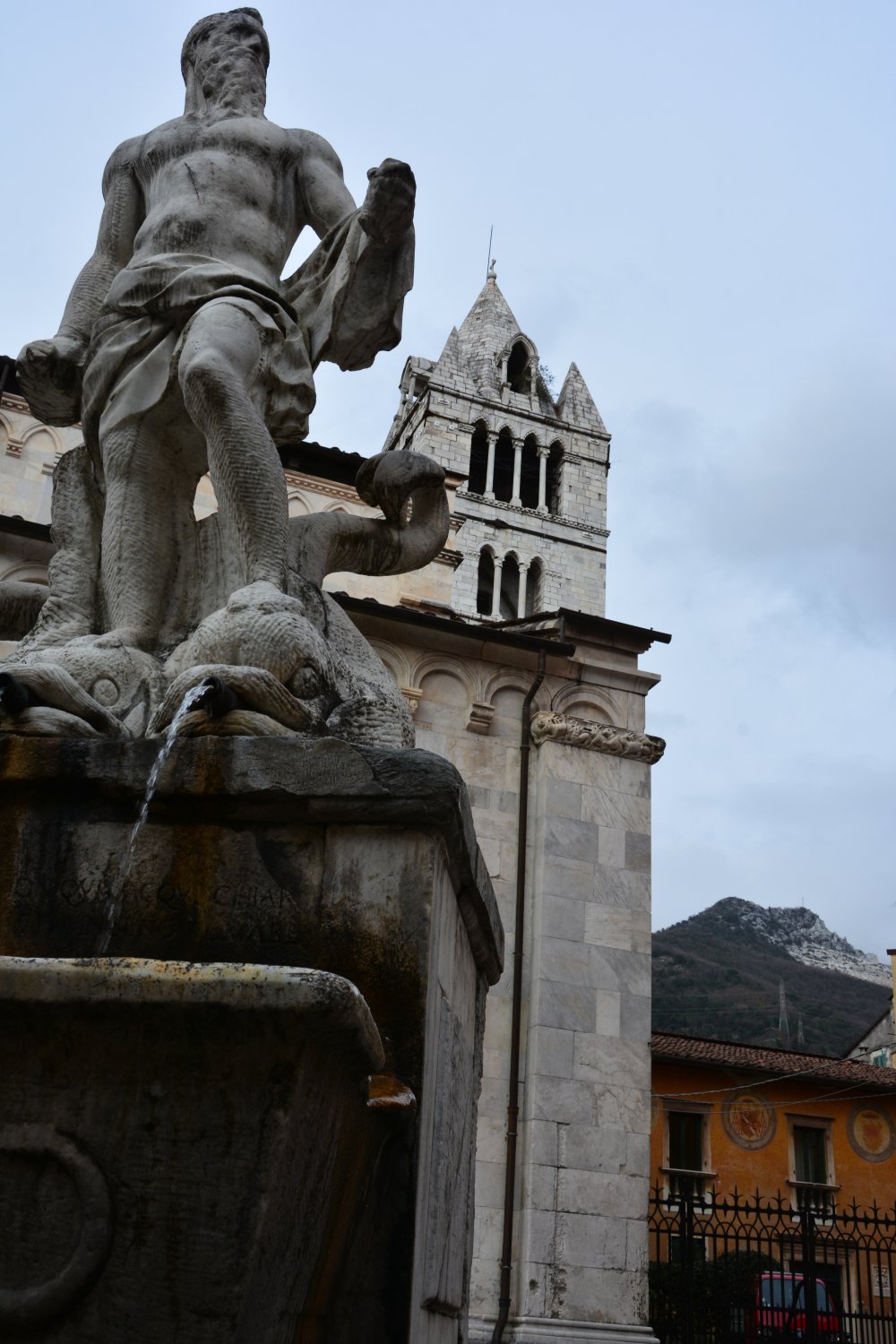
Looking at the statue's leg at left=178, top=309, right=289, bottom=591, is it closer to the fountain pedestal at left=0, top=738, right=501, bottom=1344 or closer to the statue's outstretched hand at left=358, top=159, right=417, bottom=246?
the statue's outstretched hand at left=358, top=159, right=417, bottom=246

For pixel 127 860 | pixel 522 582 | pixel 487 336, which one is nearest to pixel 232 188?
pixel 127 860

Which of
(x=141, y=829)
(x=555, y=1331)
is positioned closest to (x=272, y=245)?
(x=141, y=829)

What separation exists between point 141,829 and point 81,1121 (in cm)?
89

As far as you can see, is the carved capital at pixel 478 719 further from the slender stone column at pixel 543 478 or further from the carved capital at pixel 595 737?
the slender stone column at pixel 543 478

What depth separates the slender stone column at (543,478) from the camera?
240 ft

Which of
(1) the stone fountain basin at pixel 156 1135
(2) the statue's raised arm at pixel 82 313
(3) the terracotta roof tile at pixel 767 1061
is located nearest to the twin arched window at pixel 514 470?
(3) the terracotta roof tile at pixel 767 1061

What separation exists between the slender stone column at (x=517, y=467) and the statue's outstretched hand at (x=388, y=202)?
6788 cm

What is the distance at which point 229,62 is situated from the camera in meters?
5.22

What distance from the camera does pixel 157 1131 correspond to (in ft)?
7.12

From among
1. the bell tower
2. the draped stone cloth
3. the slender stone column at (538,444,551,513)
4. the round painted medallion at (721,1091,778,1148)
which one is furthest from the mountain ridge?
the draped stone cloth

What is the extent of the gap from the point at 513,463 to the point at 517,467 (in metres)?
0.78

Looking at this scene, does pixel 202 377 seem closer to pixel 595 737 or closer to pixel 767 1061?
pixel 595 737

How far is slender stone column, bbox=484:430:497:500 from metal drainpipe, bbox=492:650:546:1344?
58489mm

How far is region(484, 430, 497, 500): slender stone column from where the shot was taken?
7206 centimetres
